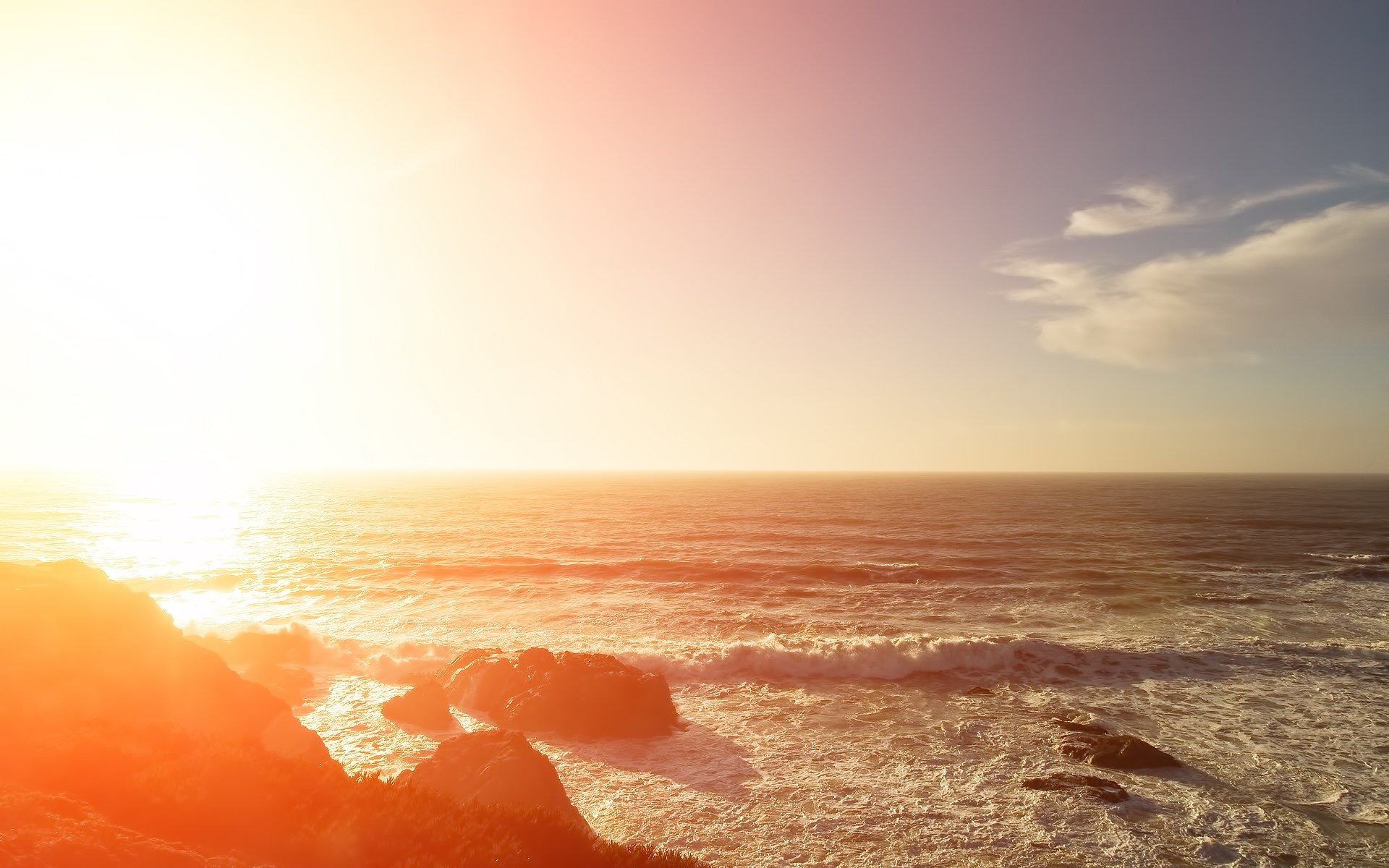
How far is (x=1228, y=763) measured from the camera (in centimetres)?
1925

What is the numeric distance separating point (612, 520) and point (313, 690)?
2415 inches

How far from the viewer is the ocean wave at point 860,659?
28281mm

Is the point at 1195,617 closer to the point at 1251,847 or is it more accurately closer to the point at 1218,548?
the point at 1251,847

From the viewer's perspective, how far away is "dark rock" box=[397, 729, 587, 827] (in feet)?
48.9

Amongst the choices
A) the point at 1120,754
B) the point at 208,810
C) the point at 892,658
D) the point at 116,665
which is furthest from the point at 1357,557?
the point at 116,665

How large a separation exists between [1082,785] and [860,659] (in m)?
11.5

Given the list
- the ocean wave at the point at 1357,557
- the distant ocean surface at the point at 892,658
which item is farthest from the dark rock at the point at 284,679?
the ocean wave at the point at 1357,557

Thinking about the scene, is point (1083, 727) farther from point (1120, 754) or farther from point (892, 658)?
point (892, 658)

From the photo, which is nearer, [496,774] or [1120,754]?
[496,774]

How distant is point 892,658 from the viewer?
2917cm

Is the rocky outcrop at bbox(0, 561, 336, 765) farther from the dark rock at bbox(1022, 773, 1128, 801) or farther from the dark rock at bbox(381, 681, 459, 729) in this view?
the dark rock at bbox(1022, 773, 1128, 801)

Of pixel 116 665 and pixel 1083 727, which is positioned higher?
pixel 116 665

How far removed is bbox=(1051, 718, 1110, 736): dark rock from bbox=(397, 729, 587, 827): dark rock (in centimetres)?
1686

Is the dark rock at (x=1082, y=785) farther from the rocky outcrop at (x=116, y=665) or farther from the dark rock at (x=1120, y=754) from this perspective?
the rocky outcrop at (x=116, y=665)
